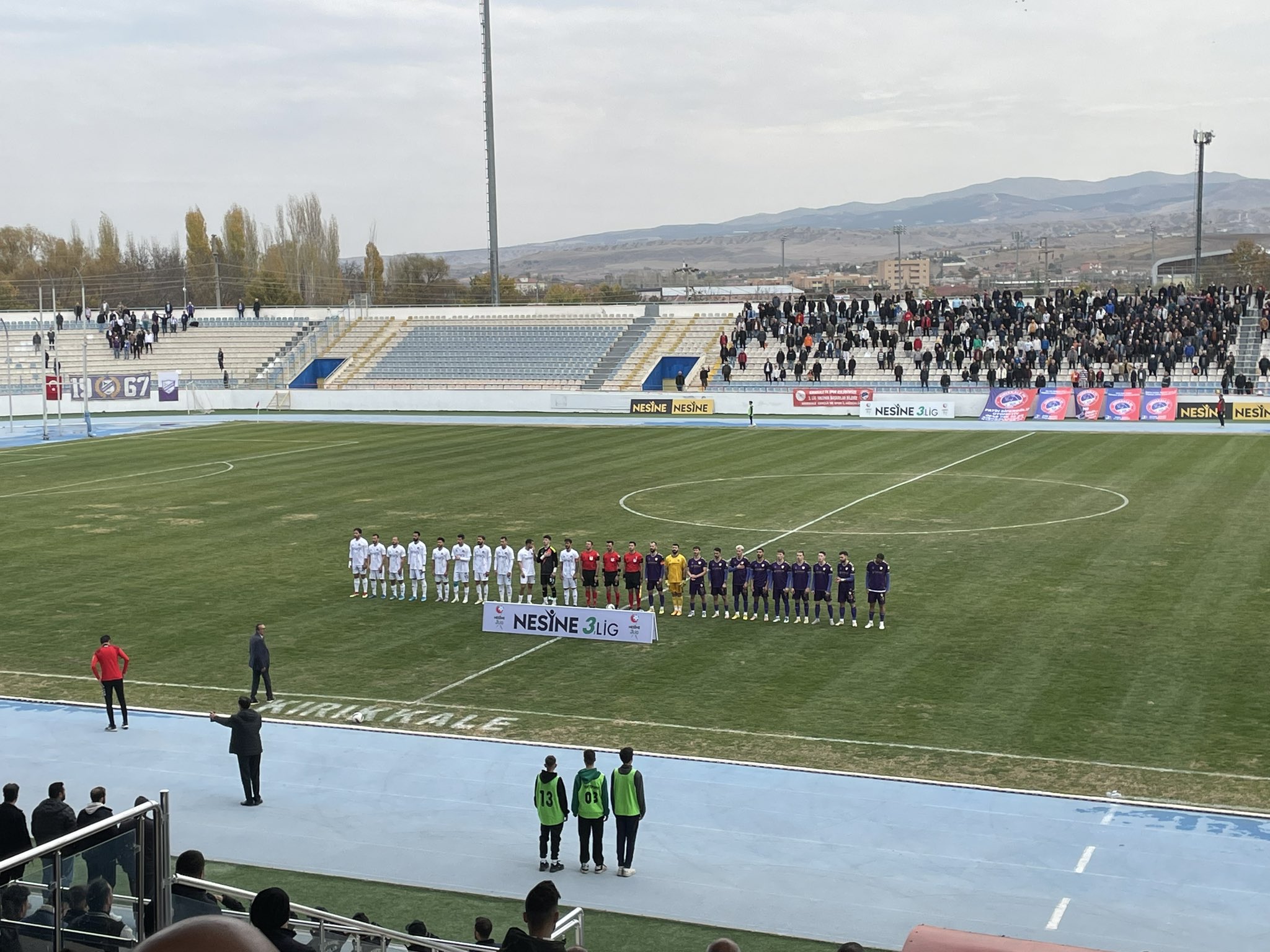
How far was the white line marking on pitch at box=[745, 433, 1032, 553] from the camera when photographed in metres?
30.2

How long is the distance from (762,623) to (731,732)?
6114 millimetres

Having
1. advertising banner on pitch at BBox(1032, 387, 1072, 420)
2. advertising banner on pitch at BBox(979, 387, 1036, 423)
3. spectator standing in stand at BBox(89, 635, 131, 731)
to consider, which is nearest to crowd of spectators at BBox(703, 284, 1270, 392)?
advertising banner on pitch at BBox(1032, 387, 1072, 420)

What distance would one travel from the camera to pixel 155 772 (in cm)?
1659

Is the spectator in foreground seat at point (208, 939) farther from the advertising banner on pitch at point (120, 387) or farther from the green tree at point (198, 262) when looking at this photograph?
the green tree at point (198, 262)

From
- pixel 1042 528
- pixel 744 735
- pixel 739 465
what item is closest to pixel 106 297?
pixel 739 465

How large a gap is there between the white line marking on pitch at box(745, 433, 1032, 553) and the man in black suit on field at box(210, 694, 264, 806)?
14.8 metres

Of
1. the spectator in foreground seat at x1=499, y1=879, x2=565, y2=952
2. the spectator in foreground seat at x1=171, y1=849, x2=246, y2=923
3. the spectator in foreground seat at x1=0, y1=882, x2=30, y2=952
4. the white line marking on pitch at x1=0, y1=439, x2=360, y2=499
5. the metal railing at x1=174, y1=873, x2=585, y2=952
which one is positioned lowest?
the white line marking on pitch at x1=0, y1=439, x2=360, y2=499

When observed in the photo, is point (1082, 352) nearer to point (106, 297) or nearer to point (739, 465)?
point (739, 465)

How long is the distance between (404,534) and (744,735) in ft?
52.2

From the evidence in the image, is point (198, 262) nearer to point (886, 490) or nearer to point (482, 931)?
point (886, 490)

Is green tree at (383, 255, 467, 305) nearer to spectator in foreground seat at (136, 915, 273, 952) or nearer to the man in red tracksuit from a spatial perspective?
the man in red tracksuit

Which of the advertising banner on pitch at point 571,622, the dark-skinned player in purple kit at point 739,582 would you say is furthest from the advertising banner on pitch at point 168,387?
the dark-skinned player in purple kit at point 739,582

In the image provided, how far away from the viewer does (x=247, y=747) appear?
15.4 metres

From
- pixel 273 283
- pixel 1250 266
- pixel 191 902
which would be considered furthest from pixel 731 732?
pixel 1250 266
